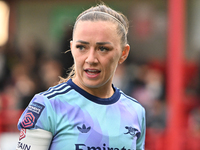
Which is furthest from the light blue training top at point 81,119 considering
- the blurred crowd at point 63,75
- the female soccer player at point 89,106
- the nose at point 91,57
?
the blurred crowd at point 63,75

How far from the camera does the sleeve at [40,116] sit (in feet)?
7.07

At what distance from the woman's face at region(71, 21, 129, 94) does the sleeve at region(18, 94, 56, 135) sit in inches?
12.6

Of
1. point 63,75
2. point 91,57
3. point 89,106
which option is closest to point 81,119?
point 89,106

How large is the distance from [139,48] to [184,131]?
3329 mm

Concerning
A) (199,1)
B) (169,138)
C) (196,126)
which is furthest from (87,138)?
(199,1)

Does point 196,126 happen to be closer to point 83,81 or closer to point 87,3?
point 87,3

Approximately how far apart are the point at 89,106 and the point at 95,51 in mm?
353

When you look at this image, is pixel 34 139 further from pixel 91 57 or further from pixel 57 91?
pixel 91 57

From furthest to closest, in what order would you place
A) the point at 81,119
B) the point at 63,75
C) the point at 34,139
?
the point at 63,75, the point at 81,119, the point at 34,139

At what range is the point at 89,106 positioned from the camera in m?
2.39

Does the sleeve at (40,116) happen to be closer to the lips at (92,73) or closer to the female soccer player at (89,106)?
the female soccer player at (89,106)

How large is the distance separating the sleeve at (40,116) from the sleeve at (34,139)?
24 mm

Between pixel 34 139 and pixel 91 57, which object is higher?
pixel 91 57

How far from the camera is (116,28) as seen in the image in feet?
8.06
